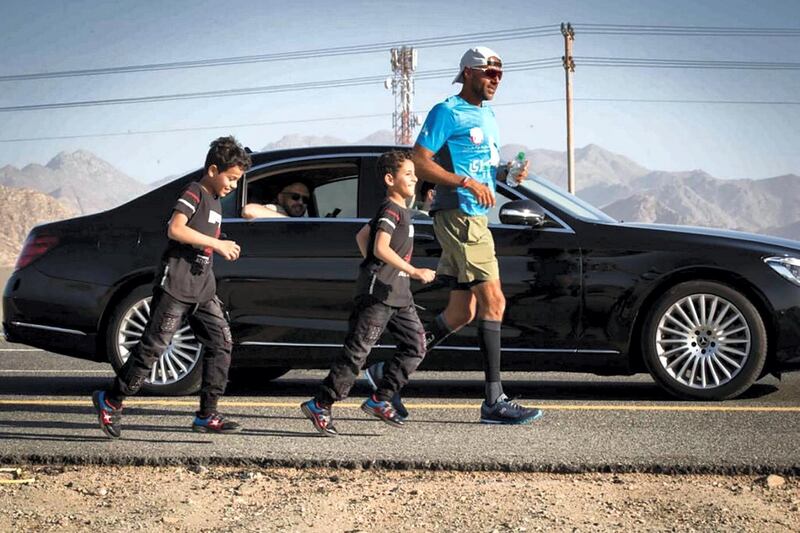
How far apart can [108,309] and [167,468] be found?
102 inches

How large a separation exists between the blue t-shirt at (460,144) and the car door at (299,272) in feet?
3.61

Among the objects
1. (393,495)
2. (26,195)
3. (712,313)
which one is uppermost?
(26,195)

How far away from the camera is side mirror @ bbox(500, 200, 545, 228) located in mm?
7133

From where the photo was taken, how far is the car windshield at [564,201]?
7535 millimetres

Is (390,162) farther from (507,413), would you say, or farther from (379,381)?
(507,413)

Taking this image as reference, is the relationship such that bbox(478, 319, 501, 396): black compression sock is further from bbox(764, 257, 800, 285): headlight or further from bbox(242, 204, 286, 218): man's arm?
bbox(764, 257, 800, 285): headlight

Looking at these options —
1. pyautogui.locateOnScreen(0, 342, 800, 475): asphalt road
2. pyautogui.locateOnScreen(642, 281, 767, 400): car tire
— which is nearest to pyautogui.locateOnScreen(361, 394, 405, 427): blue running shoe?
pyautogui.locateOnScreen(0, 342, 800, 475): asphalt road

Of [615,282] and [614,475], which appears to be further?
[615,282]

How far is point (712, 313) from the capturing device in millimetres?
7238

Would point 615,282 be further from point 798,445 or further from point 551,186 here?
point 798,445

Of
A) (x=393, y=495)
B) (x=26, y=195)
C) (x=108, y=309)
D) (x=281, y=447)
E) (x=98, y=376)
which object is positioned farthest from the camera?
(x=26, y=195)

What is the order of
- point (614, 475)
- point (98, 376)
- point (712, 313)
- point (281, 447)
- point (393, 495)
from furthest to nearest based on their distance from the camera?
point (98, 376) → point (712, 313) → point (281, 447) → point (614, 475) → point (393, 495)

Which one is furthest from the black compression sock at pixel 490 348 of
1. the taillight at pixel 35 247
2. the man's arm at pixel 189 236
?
the taillight at pixel 35 247

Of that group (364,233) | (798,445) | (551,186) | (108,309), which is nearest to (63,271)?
(108,309)
